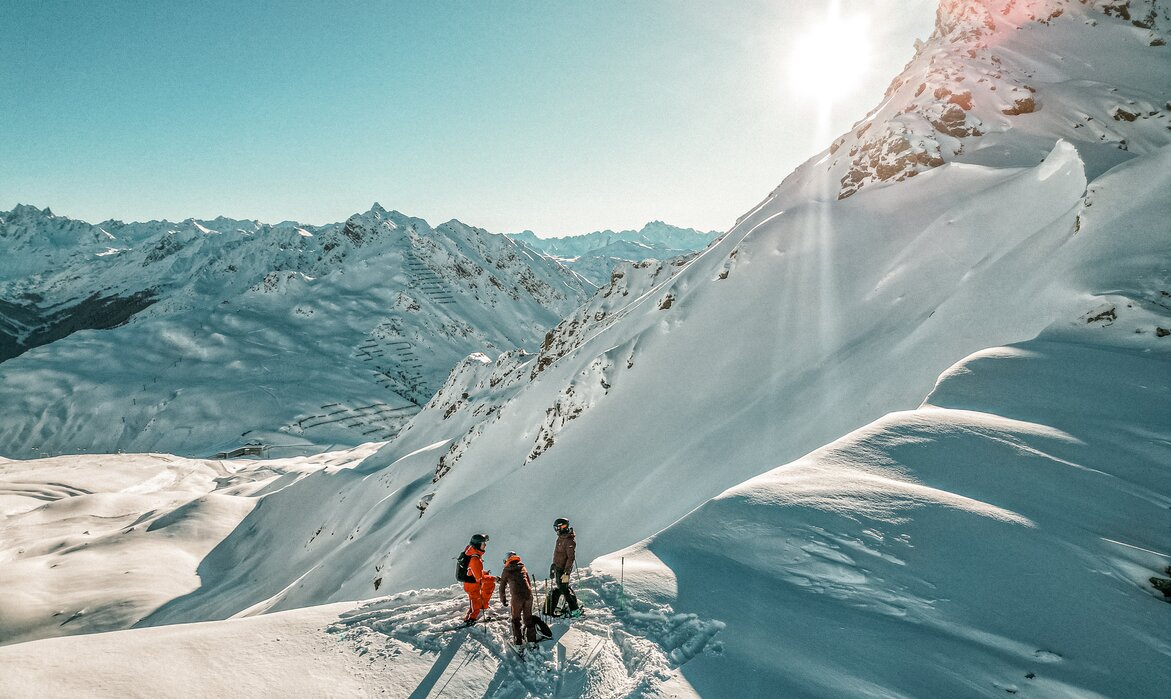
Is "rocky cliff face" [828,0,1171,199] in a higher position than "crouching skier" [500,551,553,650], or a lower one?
higher

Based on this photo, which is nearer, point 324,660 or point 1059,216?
point 324,660

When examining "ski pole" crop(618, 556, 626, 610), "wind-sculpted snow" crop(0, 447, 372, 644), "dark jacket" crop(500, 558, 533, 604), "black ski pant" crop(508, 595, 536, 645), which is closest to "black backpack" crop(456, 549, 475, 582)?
"dark jacket" crop(500, 558, 533, 604)

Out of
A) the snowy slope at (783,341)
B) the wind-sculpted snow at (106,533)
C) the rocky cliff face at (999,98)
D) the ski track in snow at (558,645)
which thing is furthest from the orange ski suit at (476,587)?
the wind-sculpted snow at (106,533)

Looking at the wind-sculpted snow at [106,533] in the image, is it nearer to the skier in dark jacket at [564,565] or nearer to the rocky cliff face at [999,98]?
the skier in dark jacket at [564,565]

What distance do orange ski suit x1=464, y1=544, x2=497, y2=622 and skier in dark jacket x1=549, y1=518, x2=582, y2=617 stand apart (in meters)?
1.13

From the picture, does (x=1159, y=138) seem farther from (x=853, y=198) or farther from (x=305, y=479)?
(x=305, y=479)

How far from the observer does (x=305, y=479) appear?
48.9m

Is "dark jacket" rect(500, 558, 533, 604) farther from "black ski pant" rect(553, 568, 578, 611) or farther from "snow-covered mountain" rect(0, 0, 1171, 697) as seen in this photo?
"snow-covered mountain" rect(0, 0, 1171, 697)

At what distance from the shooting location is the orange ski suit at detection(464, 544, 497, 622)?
8547 mm

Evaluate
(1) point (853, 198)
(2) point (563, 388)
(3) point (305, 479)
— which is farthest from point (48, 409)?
(1) point (853, 198)

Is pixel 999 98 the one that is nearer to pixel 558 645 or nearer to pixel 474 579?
pixel 558 645

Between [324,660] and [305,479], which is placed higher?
[324,660]

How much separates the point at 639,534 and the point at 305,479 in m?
43.6

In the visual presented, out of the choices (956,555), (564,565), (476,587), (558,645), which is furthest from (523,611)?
(956,555)
